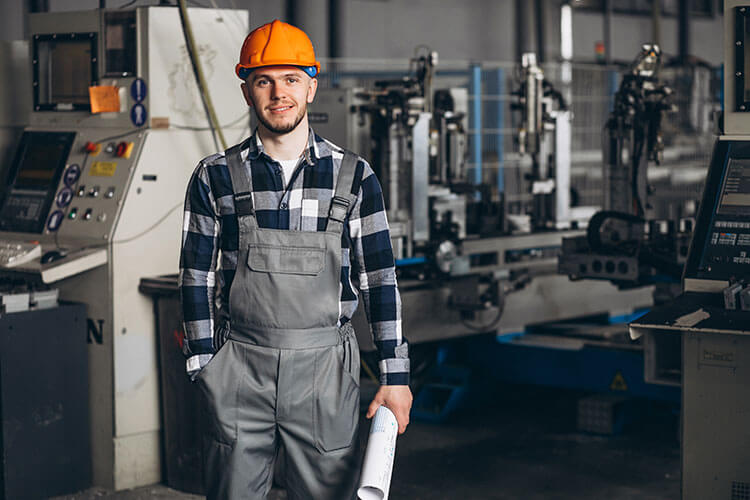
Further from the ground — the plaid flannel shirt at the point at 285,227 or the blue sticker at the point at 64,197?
the blue sticker at the point at 64,197

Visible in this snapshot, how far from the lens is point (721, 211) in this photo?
323cm

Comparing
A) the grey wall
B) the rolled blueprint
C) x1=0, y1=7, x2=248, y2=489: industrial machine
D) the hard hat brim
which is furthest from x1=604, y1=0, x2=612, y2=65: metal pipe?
the rolled blueprint

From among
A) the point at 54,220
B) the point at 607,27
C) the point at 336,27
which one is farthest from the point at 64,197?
the point at 607,27

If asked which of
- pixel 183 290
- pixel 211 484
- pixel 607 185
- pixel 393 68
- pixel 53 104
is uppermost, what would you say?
pixel 393 68

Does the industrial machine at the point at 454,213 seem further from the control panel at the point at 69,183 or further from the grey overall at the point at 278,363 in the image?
the grey overall at the point at 278,363

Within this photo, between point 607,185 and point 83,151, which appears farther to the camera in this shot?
point 607,185

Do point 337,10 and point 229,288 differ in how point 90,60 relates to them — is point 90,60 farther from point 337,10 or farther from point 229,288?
point 337,10

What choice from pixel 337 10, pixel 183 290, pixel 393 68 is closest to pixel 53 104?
pixel 183 290

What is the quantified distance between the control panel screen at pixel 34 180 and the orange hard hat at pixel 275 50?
2.14 meters

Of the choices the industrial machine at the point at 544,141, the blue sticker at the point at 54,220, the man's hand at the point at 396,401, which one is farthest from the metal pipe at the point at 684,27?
the man's hand at the point at 396,401

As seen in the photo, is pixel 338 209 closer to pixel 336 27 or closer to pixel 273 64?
pixel 273 64

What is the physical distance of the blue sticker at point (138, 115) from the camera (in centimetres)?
422

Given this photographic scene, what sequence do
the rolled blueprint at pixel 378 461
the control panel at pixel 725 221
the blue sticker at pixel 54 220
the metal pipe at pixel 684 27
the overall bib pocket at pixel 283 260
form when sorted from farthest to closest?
Answer: the metal pipe at pixel 684 27, the blue sticker at pixel 54 220, the control panel at pixel 725 221, the overall bib pocket at pixel 283 260, the rolled blueprint at pixel 378 461

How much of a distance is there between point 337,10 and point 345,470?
684 centimetres
